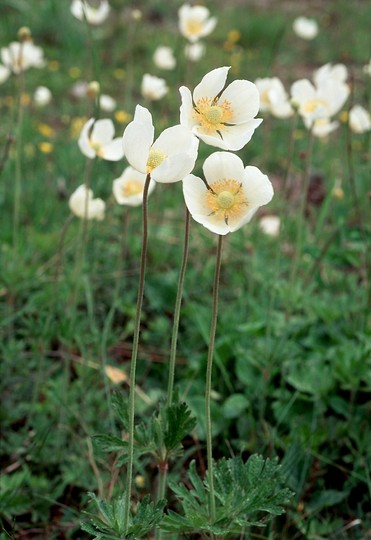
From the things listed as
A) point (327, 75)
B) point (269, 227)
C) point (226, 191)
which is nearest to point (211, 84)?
point (226, 191)

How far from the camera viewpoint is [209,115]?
48.1 inches

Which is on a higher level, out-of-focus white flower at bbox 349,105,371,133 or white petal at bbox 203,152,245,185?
out-of-focus white flower at bbox 349,105,371,133

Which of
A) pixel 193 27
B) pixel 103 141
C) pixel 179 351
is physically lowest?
pixel 179 351

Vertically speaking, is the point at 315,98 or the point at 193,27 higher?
the point at 193,27

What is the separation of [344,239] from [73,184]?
1.25m

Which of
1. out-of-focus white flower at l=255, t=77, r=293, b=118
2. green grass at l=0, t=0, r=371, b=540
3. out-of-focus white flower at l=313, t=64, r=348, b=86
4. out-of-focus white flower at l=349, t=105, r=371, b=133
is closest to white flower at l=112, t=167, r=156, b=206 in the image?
green grass at l=0, t=0, r=371, b=540

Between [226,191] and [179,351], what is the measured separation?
106 cm

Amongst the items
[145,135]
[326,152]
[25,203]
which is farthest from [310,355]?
Answer: [326,152]

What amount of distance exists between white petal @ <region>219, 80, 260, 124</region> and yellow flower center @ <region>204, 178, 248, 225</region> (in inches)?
4.3

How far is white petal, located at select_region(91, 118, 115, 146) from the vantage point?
5.89 feet

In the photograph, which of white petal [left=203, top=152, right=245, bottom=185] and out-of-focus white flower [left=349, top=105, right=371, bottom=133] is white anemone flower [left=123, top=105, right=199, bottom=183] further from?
out-of-focus white flower [left=349, top=105, right=371, bottom=133]

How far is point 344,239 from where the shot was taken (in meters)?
2.34

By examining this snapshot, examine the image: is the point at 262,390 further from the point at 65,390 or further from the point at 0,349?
the point at 0,349

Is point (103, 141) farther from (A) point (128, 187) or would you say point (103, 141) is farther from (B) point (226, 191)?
(B) point (226, 191)
